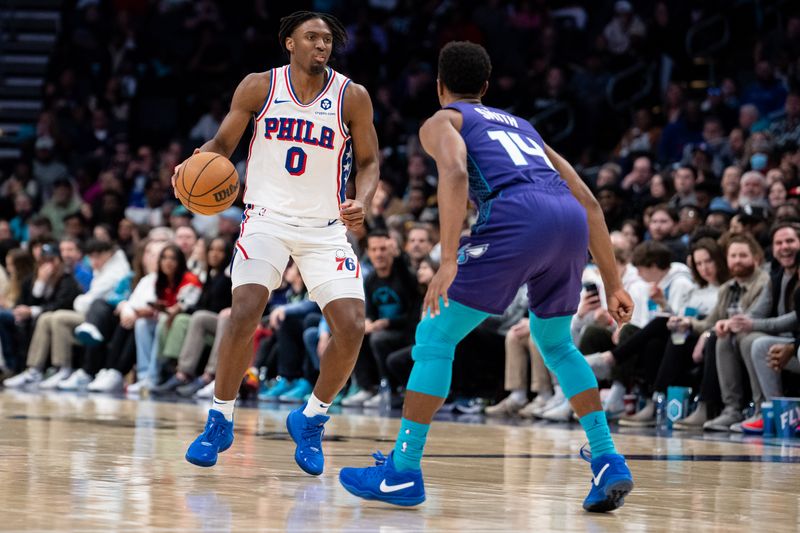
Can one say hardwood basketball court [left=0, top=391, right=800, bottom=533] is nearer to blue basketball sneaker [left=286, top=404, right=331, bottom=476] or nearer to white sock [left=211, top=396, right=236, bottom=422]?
blue basketball sneaker [left=286, top=404, right=331, bottom=476]

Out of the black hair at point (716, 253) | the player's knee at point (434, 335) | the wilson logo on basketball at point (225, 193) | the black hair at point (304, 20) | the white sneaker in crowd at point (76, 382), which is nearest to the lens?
the player's knee at point (434, 335)

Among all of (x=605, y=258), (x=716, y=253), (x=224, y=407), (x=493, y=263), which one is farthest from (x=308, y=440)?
(x=716, y=253)

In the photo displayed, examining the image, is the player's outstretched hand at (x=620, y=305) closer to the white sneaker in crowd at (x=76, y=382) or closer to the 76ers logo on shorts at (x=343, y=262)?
the 76ers logo on shorts at (x=343, y=262)

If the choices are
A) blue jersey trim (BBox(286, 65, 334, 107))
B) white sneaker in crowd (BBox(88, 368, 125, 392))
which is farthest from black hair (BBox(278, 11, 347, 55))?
white sneaker in crowd (BBox(88, 368, 125, 392))

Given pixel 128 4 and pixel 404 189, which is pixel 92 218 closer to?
pixel 404 189

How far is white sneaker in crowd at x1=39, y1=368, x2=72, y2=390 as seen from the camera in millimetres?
13258

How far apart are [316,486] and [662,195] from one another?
732cm

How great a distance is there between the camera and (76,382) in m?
13.2

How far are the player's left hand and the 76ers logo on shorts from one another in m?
0.19

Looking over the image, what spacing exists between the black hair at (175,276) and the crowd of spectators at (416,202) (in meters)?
0.02

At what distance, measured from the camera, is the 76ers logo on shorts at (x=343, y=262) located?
563 centimetres

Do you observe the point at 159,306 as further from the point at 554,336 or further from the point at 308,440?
the point at 554,336

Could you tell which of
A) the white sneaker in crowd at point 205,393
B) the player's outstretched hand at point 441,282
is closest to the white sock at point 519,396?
the white sneaker in crowd at point 205,393

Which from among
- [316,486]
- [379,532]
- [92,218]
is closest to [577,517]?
[379,532]
